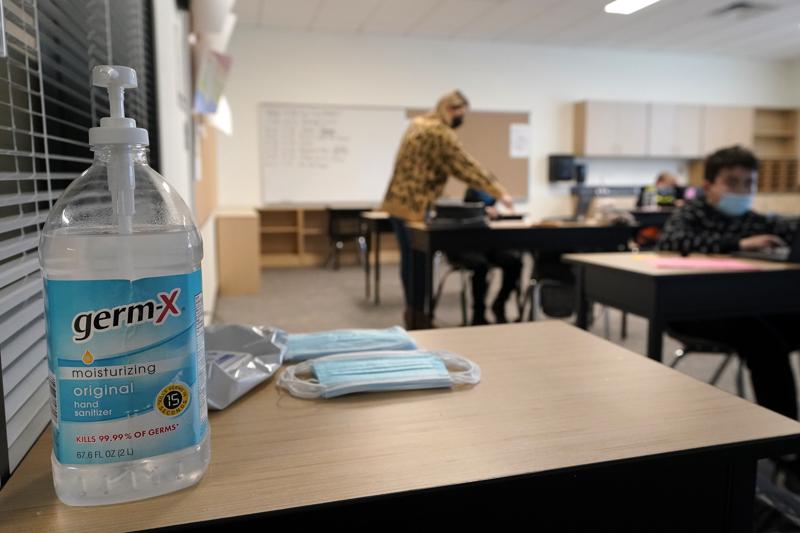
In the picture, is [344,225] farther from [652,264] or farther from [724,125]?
[724,125]

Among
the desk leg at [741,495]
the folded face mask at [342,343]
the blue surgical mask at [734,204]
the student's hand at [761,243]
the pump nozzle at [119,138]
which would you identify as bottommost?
the desk leg at [741,495]

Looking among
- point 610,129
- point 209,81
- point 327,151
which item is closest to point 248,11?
point 327,151

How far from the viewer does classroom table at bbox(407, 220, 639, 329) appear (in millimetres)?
3209

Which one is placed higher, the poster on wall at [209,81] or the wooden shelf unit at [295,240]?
the poster on wall at [209,81]

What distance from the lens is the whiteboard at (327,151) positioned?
23.4 feet

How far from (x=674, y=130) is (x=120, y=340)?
865cm

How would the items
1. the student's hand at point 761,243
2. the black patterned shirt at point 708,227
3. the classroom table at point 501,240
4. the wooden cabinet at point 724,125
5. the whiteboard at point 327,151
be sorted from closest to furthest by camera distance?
the student's hand at point 761,243 → the black patterned shirt at point 708,227 → the classroom table at point 501,240 → the whiteboard at point 327,151 → the wooden cabinet at point 724,125

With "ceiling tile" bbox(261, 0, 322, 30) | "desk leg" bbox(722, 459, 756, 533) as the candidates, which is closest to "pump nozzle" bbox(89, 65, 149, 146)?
"desk leg" bbox(722, 459, 756, 533)

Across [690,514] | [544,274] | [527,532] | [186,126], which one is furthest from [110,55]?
[544,274]

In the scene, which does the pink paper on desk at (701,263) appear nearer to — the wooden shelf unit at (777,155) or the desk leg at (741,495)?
the desk leg at (741,495)

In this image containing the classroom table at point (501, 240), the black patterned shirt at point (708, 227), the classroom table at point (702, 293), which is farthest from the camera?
the classroom table at point (501, 240)

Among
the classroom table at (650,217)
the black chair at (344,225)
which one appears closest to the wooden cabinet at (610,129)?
the classroom table at (650,217)

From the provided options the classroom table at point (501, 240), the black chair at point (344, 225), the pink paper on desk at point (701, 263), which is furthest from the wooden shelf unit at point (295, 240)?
the pink paper on desk at point (701, 263)

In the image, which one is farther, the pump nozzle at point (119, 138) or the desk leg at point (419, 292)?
the desk leg at point (419, 292)
